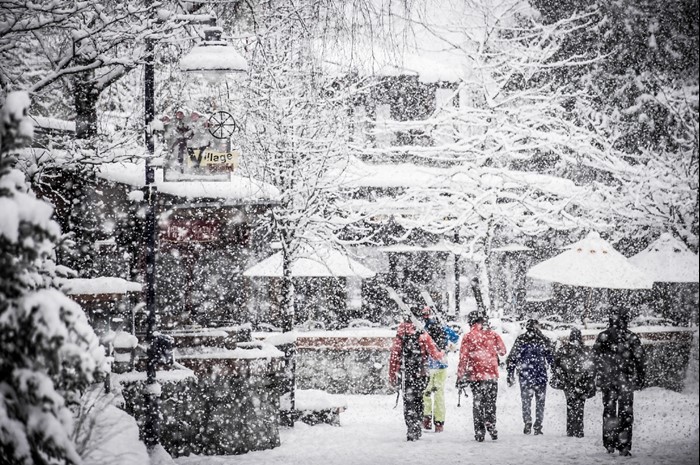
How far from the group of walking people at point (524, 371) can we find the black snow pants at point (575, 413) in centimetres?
2

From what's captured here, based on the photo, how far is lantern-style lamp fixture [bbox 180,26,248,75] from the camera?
24.1ft

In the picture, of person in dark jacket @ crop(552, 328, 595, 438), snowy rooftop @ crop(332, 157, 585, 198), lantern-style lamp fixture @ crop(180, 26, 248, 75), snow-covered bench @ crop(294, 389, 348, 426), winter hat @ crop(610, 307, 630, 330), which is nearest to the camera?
lantern-style lamp fixture @ crop(180, 26, 248, 75)

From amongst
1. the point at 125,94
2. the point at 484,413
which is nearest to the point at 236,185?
the point at 484,413

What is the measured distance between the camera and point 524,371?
1145 centimetres

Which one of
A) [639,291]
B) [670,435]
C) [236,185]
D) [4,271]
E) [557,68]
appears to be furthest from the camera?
[639,291]

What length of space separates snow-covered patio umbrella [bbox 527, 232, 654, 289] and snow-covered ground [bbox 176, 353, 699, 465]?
2.42 m

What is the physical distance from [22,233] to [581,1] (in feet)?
54.6

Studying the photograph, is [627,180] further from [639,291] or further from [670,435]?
[670,435]

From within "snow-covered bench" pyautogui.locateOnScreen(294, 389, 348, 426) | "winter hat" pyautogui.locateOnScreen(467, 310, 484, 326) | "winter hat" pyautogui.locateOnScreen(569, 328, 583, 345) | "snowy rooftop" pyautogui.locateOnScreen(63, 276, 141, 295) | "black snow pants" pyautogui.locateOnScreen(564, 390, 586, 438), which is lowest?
"snow-covered bench" pyautogui.locateOnScreen(294, 389, 348, 426)

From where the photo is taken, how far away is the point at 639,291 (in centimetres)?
2139

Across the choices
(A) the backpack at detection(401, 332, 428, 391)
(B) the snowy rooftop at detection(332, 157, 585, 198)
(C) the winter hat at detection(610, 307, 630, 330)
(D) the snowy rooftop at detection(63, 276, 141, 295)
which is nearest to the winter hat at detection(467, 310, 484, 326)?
(A) the backpack at detection(401, 332, 428, 391)

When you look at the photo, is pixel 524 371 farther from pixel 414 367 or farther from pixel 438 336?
pixel 414 367

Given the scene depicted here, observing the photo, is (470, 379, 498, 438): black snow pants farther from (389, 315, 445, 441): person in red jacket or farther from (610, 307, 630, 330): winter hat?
(610, 307, 630, 330): winter hat

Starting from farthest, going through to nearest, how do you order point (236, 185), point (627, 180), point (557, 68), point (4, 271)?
point (557, 68), point (627, 180), point (236, 185), point (4, 271)
